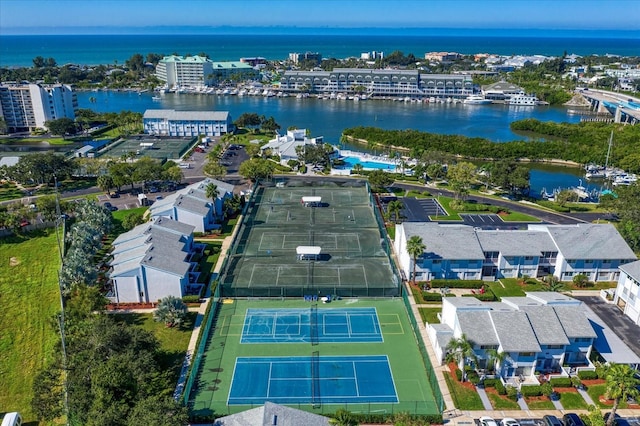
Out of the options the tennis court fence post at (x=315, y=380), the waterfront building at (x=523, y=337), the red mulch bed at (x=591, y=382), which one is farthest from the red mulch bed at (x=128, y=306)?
the red mulch bed at (x=591, y=382)

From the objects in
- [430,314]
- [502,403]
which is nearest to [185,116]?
[430,314]

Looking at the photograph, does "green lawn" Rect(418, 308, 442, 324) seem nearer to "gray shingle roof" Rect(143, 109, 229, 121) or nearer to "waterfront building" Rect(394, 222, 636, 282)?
"waterfront building" Rect(394, 222, 636, 282)

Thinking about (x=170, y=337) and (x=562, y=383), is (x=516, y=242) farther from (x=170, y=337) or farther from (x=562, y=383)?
(x=170, y=337)

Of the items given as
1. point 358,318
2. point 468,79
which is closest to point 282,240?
point 358,318

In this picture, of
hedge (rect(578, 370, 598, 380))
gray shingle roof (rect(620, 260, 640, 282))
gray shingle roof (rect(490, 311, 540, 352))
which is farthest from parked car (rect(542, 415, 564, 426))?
gray shingle roof (rect(620, 260, 640, 282))

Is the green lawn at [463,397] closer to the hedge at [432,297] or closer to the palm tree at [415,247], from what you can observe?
the hedge at [432,297]
